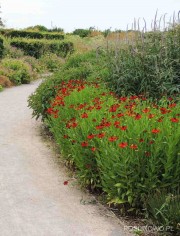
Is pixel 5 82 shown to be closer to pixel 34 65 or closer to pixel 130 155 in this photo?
pixel 34 65

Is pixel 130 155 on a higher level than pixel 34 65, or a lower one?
higher

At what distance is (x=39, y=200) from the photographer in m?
4.75

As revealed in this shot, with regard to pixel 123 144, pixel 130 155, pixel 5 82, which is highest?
pixel 123 144

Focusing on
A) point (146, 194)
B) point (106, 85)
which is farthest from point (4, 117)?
point (146, 194)

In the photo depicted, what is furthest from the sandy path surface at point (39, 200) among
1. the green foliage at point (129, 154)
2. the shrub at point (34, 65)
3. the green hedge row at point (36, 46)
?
the green hedge row at point (36, 46)

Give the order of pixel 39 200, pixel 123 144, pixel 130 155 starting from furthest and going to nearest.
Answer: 1. pixel 39 200
2. pixel 130 155
3. pixel 123 144

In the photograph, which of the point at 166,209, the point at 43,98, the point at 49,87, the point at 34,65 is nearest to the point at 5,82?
the point at 34,65

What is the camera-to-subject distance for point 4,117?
9.34 m

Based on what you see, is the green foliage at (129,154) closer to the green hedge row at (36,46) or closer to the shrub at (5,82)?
the shrub at (5,82)

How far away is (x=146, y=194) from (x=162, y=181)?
0.69 ft

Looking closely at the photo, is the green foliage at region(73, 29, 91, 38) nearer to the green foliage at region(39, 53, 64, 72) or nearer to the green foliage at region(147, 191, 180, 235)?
the green foliage at region(39, 53, 64, 72)

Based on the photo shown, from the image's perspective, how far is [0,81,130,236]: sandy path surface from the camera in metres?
4.11

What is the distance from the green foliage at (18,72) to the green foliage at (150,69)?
796cm

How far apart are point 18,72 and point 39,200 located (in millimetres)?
11388
